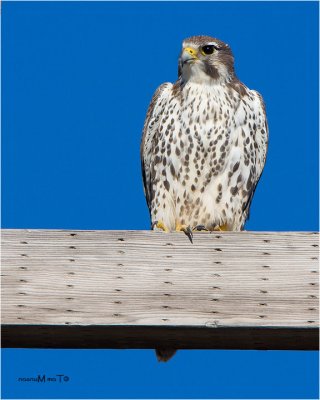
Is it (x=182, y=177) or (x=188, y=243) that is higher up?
(x=182, y=177)

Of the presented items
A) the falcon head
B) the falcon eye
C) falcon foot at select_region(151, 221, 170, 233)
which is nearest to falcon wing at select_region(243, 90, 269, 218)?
the falcon head

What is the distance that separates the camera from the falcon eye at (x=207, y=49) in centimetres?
513

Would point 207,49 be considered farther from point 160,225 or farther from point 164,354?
point 164,354

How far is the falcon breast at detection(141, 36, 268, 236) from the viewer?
16.0 feet

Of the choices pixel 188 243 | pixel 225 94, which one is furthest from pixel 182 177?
pixel 188 243

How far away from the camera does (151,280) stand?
291 centimetres

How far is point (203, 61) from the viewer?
16.7 feet

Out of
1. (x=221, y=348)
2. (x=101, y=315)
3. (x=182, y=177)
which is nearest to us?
(x=101, y=315)

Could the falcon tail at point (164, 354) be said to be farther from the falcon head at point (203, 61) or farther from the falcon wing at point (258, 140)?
the falcon head at point (203, 61)

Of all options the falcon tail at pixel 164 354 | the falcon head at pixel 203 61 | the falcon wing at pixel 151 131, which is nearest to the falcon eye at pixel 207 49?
the falcon head at pixel 203 61

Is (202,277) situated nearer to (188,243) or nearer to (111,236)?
(188,243)

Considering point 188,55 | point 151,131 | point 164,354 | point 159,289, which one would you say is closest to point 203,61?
point 188,55

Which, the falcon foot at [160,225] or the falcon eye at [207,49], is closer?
the falcon foot at [160,225]

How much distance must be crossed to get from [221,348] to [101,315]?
0.47 m
